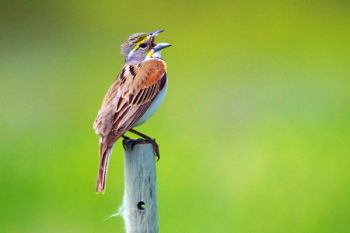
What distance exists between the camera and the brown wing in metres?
8.38

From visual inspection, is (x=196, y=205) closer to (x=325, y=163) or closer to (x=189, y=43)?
(x=325, y=163)

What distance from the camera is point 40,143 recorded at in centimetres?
1567

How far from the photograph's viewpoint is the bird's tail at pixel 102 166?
781 centimetres

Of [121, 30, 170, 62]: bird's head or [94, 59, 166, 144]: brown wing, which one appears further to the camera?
[121, 30, 170, 62]: bird's head

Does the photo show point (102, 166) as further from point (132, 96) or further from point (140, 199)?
point (132, 96)

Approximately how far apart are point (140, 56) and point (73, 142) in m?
6.16

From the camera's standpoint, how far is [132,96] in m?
8.72

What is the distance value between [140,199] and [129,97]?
1.27m

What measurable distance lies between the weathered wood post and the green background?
499cm

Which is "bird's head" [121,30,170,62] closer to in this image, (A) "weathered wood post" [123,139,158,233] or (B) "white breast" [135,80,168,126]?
(B) "white breast" [135,80,168,126]

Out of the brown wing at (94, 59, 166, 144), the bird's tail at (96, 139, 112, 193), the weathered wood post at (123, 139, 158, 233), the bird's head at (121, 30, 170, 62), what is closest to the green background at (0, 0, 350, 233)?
the bird's head at (121, 30, 170, 62)

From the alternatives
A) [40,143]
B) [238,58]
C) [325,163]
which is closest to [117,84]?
[325,163]

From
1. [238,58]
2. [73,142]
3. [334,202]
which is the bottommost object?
[334,202]

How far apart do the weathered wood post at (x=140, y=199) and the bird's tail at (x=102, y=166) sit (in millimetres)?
215
